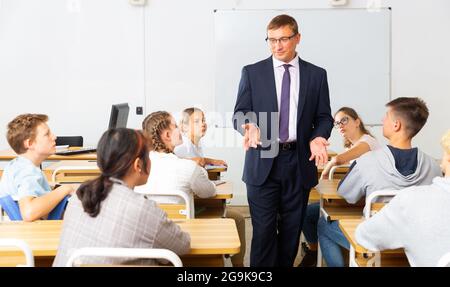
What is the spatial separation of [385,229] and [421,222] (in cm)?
12

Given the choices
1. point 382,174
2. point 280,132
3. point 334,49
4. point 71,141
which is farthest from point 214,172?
point 334,49

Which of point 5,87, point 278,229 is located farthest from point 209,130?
point 278,229

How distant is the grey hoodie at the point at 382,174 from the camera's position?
8.84 ft

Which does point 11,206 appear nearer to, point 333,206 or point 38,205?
point 38,205

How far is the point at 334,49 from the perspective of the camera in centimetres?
601

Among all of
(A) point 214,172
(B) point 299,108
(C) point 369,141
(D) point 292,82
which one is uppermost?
(D) point 292,82

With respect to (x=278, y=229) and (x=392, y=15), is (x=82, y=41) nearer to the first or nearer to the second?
(x=392, y=15)

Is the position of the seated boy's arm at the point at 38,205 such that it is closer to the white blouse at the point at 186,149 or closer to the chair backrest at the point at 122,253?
the chair backrest at the point at 122,253

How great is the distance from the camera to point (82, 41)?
19.9 feet

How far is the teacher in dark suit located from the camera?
9.09ft

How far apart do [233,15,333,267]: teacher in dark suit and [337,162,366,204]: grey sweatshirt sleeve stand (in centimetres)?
16

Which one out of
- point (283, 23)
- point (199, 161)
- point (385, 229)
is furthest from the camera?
point (199, 161)

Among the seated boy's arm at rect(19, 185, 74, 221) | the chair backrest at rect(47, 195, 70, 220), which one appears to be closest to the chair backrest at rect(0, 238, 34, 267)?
the seated boy's arm at rect(19, 185, 74, 221)
